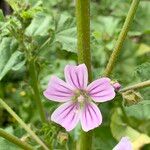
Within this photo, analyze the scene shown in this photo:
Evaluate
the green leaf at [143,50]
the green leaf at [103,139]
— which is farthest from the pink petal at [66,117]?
the green leaf at [143,50]

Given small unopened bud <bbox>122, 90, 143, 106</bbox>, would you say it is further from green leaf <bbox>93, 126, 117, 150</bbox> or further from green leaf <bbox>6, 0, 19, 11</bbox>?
green leaf <bbox>93, 126, 117, 150</bbox>

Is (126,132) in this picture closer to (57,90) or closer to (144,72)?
(144,72)

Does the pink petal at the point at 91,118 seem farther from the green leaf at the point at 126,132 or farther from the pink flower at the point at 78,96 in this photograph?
the green leaf at the point at 126,132

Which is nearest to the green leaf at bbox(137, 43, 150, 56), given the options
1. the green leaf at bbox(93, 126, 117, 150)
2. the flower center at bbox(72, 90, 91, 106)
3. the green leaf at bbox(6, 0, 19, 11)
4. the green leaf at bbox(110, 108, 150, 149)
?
the green leaf at bbox(110, 108, 150, 149)

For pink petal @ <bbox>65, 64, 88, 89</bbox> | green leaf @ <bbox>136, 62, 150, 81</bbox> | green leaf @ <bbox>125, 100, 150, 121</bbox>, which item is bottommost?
green leaf @ <bbox>125, 100, 150, 121</bbox>

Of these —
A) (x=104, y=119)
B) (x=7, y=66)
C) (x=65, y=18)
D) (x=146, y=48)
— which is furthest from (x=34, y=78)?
(x=146, y=48)

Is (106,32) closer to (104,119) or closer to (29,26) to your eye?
(104,119)

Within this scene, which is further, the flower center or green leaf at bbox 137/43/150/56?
green leaf at bbox 137/43/150/56
